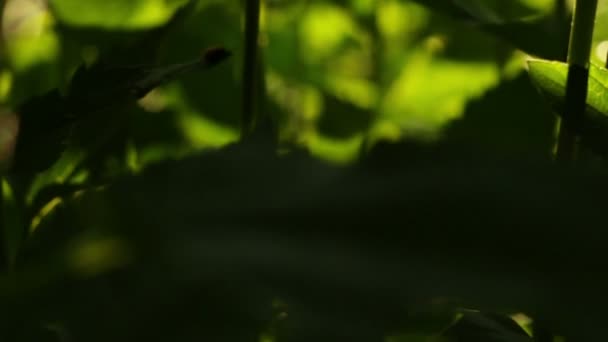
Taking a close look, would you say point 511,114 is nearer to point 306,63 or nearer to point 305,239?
point 306,63

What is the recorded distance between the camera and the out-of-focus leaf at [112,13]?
51cm

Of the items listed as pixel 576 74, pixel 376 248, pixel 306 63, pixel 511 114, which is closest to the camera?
pixel 376 248

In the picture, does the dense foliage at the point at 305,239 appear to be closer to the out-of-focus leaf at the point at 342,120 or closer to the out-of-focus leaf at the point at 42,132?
the out-of-focus leaf at the point at 42,132

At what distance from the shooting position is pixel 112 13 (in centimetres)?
53

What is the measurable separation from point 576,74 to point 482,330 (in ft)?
0.25

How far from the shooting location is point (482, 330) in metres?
0.24

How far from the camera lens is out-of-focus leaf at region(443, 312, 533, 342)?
0.24m

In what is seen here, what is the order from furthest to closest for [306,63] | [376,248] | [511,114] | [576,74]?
1. [306,63]
2. [511,114]
3. [576,74]
4. [376,248]

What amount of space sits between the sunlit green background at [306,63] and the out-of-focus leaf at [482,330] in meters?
0.21

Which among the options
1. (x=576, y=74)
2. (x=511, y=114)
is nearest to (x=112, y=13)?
(x=511, y=114)

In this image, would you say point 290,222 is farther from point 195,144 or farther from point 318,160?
point 195,144

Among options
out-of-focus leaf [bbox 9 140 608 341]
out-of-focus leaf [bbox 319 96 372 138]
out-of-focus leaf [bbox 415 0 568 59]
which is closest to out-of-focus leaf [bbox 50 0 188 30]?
out-of-focus leaf [bbox 319 96 372 138]

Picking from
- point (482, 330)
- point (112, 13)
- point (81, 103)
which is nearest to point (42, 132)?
point (81, 103)

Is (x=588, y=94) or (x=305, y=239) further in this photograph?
(x=588, y=94)
